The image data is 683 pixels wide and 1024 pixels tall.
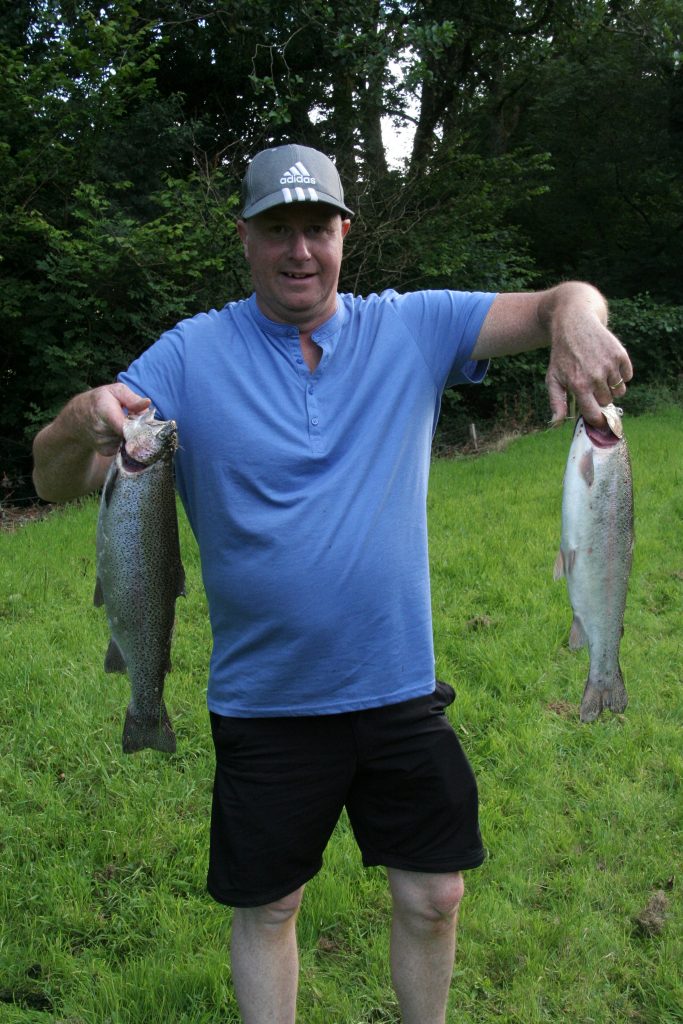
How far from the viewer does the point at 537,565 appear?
7219mm

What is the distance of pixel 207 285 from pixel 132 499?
1173 centimetres

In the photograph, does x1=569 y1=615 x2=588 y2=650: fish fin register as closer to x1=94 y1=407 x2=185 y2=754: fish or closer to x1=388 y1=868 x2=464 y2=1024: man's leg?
x1=388 y1=868 x2=464 y2=1024: man's leg

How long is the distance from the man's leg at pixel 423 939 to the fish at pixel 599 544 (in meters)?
0.68

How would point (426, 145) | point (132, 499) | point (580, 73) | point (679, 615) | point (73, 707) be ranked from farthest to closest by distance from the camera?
point (580, 73) → point (426, 145) → point (679, 615) → point (73, 707) → point (132, 499)

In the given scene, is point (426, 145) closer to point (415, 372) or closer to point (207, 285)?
point (207, 285)

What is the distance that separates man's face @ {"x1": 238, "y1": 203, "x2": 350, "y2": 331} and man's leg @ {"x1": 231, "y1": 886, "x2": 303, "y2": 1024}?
168cm

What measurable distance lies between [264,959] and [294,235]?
2065mm

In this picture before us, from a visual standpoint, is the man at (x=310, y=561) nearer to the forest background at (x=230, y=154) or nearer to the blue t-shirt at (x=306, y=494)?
the blue t-shirt at (x=306, y=494)

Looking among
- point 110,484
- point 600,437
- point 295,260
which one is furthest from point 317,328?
point 600,437

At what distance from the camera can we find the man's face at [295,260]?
2.57 meters

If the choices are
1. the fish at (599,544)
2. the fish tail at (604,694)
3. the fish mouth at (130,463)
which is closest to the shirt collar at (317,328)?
the fish mouth at (130,463)

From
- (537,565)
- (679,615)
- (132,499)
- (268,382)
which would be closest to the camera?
(132,499)

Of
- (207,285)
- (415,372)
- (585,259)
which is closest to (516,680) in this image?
(415,372)

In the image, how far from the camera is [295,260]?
256 cm
